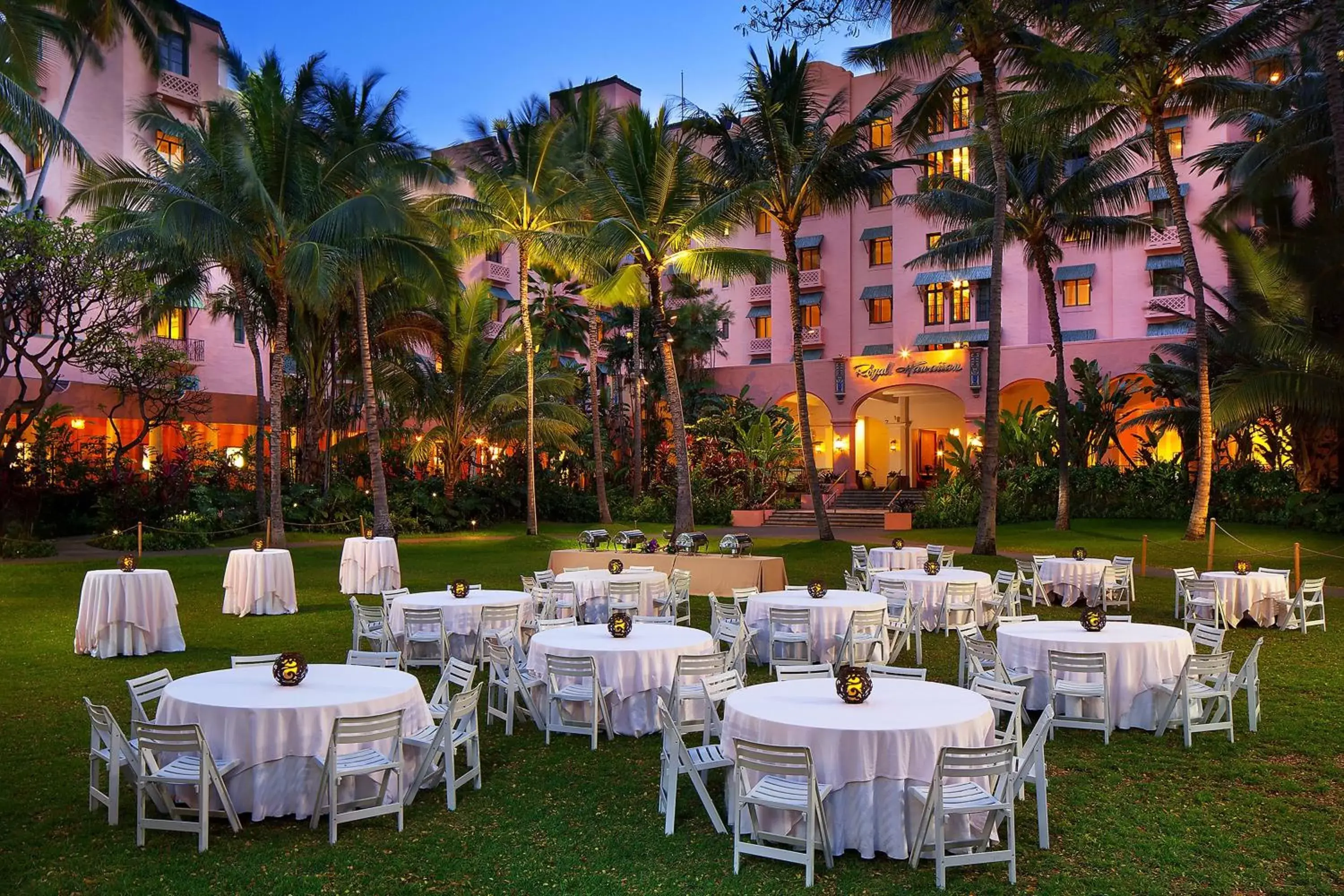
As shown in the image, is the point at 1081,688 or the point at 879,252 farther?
the point at 879,252

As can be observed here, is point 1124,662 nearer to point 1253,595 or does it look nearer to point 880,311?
point 1253,595

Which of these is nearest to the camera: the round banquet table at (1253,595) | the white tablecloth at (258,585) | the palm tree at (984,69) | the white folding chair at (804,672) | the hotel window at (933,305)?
the white folding chair at (804,672)

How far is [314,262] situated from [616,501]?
18174mm

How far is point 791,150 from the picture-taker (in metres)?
24.4

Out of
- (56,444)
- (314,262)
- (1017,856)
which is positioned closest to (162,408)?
(56,444)

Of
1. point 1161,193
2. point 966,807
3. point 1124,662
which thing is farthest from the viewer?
point 1161,193

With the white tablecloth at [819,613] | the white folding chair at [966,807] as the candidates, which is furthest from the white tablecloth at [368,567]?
the white folding chair at [966,807]

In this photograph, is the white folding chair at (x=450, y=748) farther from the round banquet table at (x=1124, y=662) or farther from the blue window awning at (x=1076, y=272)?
the blue window awning at (x=1076, y=272)

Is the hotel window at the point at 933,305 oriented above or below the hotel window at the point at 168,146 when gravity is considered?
below

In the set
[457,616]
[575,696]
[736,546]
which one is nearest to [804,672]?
[575,696]

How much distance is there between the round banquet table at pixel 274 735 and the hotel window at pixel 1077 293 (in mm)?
38992

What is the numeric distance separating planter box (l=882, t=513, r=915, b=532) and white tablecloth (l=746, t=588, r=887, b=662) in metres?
20.1

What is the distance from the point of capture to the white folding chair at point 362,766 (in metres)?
6.26

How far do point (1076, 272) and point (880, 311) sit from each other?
7812mm
